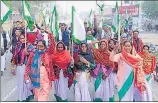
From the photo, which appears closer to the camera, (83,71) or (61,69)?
(83,71)

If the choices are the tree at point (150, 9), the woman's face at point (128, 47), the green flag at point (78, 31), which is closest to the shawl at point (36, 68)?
the green flag at point (78, 31)

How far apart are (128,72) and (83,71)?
920mm

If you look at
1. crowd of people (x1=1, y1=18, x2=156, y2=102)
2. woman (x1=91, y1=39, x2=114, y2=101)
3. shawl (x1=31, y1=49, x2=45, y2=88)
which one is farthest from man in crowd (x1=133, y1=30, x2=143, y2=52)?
shawl (x1=31, y1=49, x2=45, y2=88)

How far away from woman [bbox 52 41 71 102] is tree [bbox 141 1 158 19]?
3012cm

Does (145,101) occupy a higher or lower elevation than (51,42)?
lower

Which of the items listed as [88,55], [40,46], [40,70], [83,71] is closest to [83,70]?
[83,71]

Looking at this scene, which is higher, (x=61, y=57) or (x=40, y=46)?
(x=40, y=46)

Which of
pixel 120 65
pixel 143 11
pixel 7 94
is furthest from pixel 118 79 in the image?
pixel 143 11

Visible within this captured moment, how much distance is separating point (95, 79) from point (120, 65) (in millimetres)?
994

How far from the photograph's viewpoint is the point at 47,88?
286 inches

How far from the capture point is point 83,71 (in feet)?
24.5

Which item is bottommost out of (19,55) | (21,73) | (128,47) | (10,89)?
(10,89)

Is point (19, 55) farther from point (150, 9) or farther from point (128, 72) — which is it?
point (150, 9)

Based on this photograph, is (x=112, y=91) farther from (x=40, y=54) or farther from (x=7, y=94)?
(x=7, y=94)
